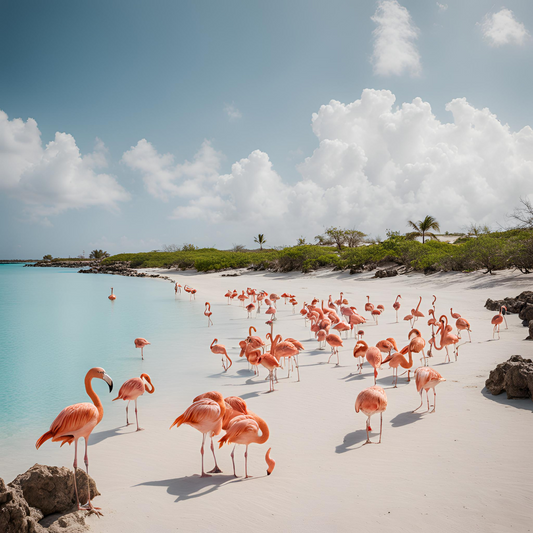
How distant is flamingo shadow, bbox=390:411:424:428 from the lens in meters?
5.36

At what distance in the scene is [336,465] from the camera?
4309mm

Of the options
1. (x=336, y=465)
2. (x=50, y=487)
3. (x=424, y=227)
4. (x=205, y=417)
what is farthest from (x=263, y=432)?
(x=424, y=227)

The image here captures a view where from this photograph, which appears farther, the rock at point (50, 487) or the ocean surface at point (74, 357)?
the ocean surface at point (74, 357)

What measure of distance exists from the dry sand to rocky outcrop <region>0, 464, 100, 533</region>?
0.77ft

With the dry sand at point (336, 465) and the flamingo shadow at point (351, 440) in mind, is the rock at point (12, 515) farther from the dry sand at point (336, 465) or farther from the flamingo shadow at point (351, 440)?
the flamingo shadow at point (351, 440)

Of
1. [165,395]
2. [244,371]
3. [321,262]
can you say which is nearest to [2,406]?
[165,395]

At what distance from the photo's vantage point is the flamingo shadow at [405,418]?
536 centimetres

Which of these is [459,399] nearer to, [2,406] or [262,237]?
[2,406]

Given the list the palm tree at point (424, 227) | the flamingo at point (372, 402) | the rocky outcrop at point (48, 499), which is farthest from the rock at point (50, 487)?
the palm tree at point (424, 227)

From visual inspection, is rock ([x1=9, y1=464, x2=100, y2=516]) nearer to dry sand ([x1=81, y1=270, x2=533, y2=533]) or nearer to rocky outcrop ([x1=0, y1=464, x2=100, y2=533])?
rocky outcrop ([x1=0, y1=464, x2=100, y2=533])

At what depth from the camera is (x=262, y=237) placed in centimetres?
8519

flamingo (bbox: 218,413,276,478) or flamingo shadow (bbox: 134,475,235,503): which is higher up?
flamingo (bbox: 218,413,276,478)

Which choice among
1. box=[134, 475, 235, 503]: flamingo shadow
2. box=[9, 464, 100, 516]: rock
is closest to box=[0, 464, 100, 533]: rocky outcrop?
box=[9, 464, 100, 516]: rock

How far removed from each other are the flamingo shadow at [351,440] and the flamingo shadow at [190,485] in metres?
1.51
